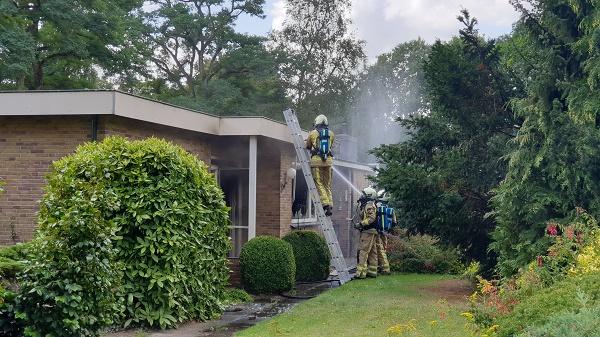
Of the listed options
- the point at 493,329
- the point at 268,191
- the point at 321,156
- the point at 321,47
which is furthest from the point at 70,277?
the point at 321,47

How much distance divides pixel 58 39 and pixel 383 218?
1763 cm

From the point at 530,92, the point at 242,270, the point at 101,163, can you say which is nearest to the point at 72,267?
the point at 101,163

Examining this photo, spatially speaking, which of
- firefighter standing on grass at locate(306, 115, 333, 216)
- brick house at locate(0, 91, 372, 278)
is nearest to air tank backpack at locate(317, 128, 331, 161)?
firefighter standing on grass at locate(306, 115, 333, 216)

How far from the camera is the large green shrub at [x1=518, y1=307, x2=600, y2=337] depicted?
4742mm

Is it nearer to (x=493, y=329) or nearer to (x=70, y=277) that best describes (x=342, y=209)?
(x=70, y=277)

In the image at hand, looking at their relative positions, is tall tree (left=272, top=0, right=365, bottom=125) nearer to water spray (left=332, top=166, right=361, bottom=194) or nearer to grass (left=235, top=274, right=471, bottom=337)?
water spray (left=332, top=166, right=361, bottom=194)

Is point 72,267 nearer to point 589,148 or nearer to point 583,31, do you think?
point 589,148

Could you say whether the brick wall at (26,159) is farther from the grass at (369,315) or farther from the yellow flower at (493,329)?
the yellow flower at (493,329)

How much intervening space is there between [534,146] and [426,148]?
11.1 feet

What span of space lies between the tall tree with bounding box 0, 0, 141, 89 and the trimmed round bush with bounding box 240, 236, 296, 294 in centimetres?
1517

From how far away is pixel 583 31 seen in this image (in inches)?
501

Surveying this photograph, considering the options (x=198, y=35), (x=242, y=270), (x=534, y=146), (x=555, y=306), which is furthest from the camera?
(x=198, y=35)

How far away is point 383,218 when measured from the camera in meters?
18.5

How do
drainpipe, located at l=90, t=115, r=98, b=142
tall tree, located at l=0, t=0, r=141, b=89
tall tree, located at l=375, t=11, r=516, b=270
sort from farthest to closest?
tall tree, located at l=0, t=0, r=141, b=89, tall tree, located at l=375, t=11, r=516, b=270, drainpipe, located at l=90, t=115, r=98, b=142
